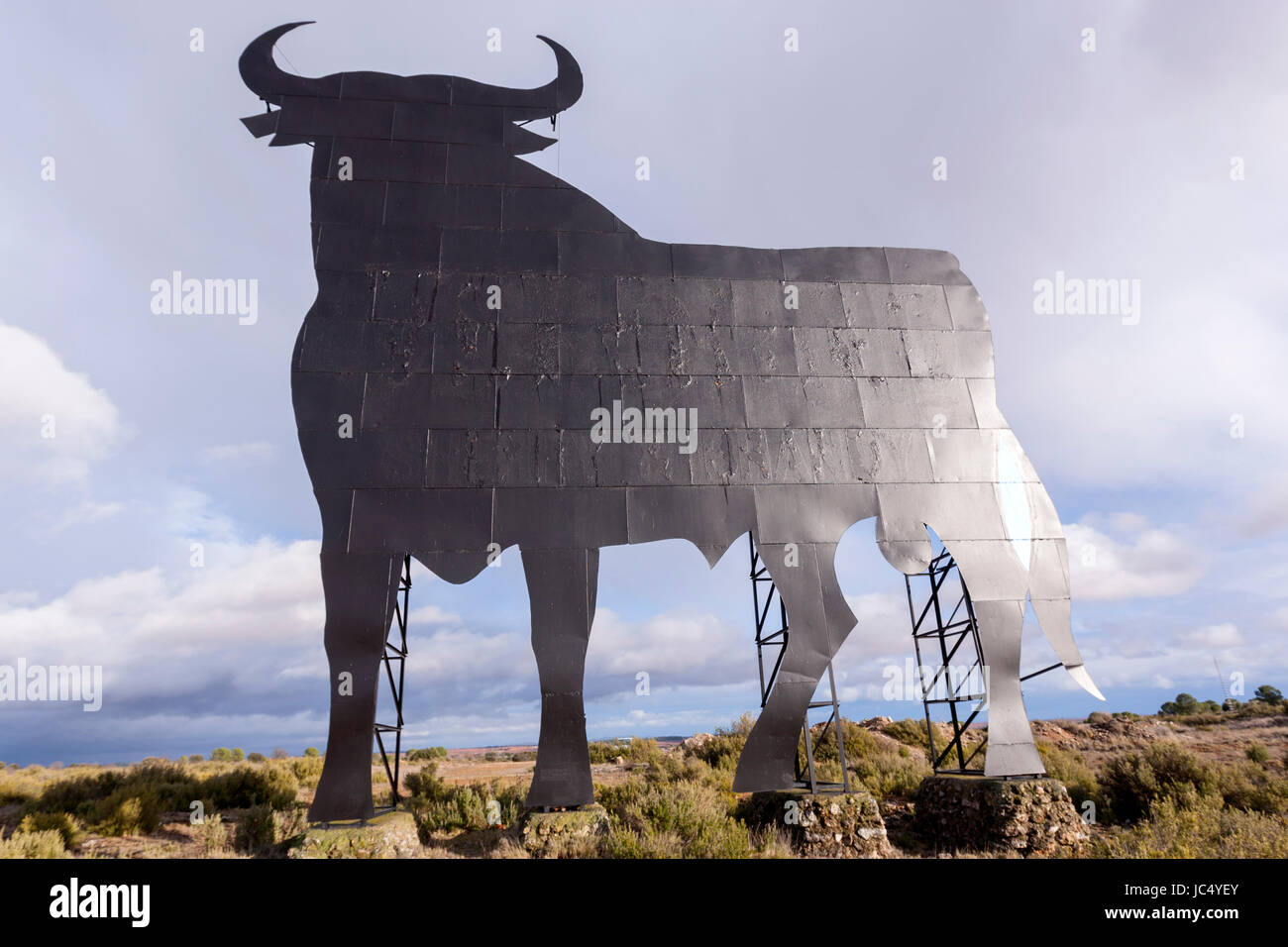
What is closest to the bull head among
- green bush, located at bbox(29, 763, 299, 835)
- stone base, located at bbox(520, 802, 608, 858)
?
stone base, located at bbox(520, 802, 608, 858)

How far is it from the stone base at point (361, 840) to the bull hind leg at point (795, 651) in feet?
12.9

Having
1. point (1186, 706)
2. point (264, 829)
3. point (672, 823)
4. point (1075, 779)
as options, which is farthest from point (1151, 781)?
point (1186, 706)

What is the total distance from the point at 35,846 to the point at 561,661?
6.84 metres

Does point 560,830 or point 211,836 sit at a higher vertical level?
point 560,830

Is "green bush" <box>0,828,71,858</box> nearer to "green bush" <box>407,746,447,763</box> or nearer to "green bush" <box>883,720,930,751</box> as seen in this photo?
"green bush" <box>407,746,447,763</box>

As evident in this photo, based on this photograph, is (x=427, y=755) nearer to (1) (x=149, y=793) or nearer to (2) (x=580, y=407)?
(1) (x=149, y=793)

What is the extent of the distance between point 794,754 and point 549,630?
3461 millimetres

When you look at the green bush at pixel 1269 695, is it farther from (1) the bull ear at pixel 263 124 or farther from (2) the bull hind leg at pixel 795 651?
(1) the bull ear at pixel 263 124

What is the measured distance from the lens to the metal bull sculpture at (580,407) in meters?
9.07

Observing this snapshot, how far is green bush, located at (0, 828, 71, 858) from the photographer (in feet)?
28.0

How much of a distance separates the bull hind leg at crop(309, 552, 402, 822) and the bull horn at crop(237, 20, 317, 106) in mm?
6613

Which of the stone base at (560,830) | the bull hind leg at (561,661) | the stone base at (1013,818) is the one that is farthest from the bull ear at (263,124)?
the stone base at (1013,818)

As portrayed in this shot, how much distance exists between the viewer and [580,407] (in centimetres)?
973
